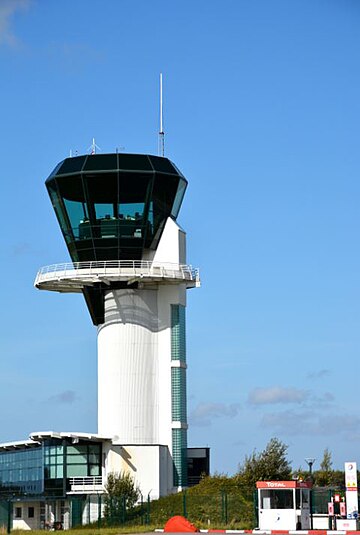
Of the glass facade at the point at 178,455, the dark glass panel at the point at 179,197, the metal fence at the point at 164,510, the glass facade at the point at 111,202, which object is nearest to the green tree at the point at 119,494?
the metal fence at the point at 164,510

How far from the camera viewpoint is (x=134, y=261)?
87812 millimetres

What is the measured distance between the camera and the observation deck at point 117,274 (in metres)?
86.8

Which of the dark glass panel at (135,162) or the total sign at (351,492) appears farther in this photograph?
the dark glass panel at (135,162)

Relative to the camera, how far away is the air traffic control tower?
86625mm

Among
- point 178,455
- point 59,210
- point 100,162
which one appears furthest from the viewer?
point 59,210

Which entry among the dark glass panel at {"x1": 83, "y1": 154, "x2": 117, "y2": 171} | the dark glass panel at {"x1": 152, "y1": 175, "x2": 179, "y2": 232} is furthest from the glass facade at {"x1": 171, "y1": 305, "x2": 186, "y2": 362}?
the dark glass panel at {"x1": 83, "y1": 154, "x2": 117, "y2": 171}

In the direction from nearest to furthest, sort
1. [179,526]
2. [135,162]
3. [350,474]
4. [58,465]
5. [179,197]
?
1. [350,474]
2. [179,526]
3. [58,465]
4. [135,162]
5. [179,197]

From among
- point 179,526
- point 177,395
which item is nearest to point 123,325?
point 177,395

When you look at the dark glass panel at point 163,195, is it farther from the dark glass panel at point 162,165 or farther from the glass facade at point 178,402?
the glass facade at point 178,402

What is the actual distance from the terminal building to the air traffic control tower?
71mm

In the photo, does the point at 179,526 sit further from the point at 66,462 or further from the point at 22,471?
the point at 22,471

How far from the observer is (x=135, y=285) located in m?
89.1

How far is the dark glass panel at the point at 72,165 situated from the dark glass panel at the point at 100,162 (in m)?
0.51

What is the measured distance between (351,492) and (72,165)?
3406cm
